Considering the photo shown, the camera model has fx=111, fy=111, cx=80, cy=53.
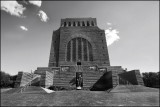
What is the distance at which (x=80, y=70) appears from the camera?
947 inches

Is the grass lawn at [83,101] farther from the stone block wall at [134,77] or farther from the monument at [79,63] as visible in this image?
the stone block wall at [134,77]

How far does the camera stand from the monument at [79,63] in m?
19.9

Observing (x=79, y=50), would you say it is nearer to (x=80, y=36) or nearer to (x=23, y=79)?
(x=80, y=36)

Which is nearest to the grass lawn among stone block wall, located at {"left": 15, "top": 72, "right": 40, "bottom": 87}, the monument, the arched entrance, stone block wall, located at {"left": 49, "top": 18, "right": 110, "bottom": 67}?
A: stone block wall, located at {"left": 15, "top": 72, "right": 40, "bottom": 87}

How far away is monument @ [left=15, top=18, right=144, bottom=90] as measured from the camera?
65.3ft

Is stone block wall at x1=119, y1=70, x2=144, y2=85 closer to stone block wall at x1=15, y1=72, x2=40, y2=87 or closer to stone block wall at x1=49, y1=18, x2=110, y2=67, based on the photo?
stone block wall at x1=49, y1=18, x2=110, y2=67

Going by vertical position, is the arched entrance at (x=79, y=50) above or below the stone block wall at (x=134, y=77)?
above

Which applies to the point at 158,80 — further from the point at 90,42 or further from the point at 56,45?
the point at 56,45

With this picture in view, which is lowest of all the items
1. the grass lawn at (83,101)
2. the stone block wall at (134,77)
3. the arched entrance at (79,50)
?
the grass lawn at (83,101)

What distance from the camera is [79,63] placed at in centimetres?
3372

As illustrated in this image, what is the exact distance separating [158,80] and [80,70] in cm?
2576

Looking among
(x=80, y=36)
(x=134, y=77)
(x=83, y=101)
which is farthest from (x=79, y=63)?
(x=83, y=101)

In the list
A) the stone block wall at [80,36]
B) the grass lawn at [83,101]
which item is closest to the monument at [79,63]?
the stone block wall at [80,36]

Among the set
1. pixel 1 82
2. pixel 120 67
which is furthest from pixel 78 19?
pixel 1 82
